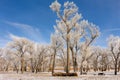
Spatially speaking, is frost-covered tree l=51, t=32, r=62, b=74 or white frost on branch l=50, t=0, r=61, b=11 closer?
white frost on branch l=50, t=0, r=61, b=11

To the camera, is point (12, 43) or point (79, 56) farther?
point (12, 43)

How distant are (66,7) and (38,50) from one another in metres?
46.5

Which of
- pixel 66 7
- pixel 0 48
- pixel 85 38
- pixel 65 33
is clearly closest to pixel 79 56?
pixel 85 38

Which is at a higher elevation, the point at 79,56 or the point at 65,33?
the point at 65,33

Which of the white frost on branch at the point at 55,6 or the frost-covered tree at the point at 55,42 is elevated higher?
the white frost on branch at the point at 55,6

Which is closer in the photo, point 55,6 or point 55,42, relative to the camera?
point 55,6

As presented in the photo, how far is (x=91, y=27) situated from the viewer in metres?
53.7

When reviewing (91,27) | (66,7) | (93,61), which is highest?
(66,7)

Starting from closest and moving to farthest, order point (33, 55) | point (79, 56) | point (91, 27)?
1. point (91, 27)
2. point (79, 56)
3. point (33, 55)

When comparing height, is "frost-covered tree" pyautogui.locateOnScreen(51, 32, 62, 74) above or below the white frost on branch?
below

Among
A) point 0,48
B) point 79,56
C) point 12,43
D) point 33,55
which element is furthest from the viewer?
point 0,48

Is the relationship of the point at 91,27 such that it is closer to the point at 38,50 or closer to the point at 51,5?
the point at 51,5

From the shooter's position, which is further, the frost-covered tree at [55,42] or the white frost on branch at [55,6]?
the frost-covered tree at [55,42]

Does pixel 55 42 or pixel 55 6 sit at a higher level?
pixel 55 6
